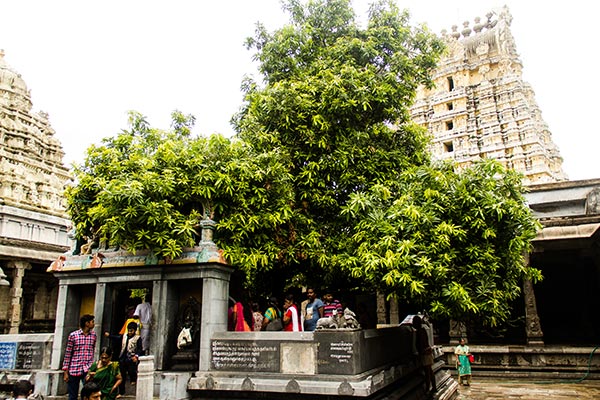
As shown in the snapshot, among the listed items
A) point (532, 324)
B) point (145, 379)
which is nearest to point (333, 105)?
point (145, 379)

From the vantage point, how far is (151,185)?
8789 mm

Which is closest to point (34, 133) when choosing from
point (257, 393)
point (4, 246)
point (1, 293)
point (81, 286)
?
point (1, 293)

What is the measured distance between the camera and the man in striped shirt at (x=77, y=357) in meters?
8.61

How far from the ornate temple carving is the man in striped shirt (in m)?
23.4

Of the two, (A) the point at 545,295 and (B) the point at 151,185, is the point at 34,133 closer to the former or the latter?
(B) the point at 151,185

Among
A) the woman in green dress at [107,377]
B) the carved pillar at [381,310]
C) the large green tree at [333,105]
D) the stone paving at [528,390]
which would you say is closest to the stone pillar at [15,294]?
the large green tree at [333,105]

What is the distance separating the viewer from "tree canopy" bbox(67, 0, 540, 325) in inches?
350

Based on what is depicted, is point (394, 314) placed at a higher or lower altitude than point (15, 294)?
lower

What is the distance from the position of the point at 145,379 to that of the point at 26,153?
105ft

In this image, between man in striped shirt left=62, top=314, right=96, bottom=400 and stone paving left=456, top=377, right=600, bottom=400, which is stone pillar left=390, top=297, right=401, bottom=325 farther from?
man in striped shirt left=62, top=314, right=96, bottom=400

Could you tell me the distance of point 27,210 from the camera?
28.0m

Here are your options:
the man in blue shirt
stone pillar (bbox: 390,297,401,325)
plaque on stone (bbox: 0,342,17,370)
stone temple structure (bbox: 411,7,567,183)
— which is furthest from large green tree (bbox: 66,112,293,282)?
stone temple structure (bbox: 411,7,567,183)

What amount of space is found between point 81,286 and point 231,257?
4044 mm

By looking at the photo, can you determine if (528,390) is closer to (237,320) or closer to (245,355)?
(237,320)
